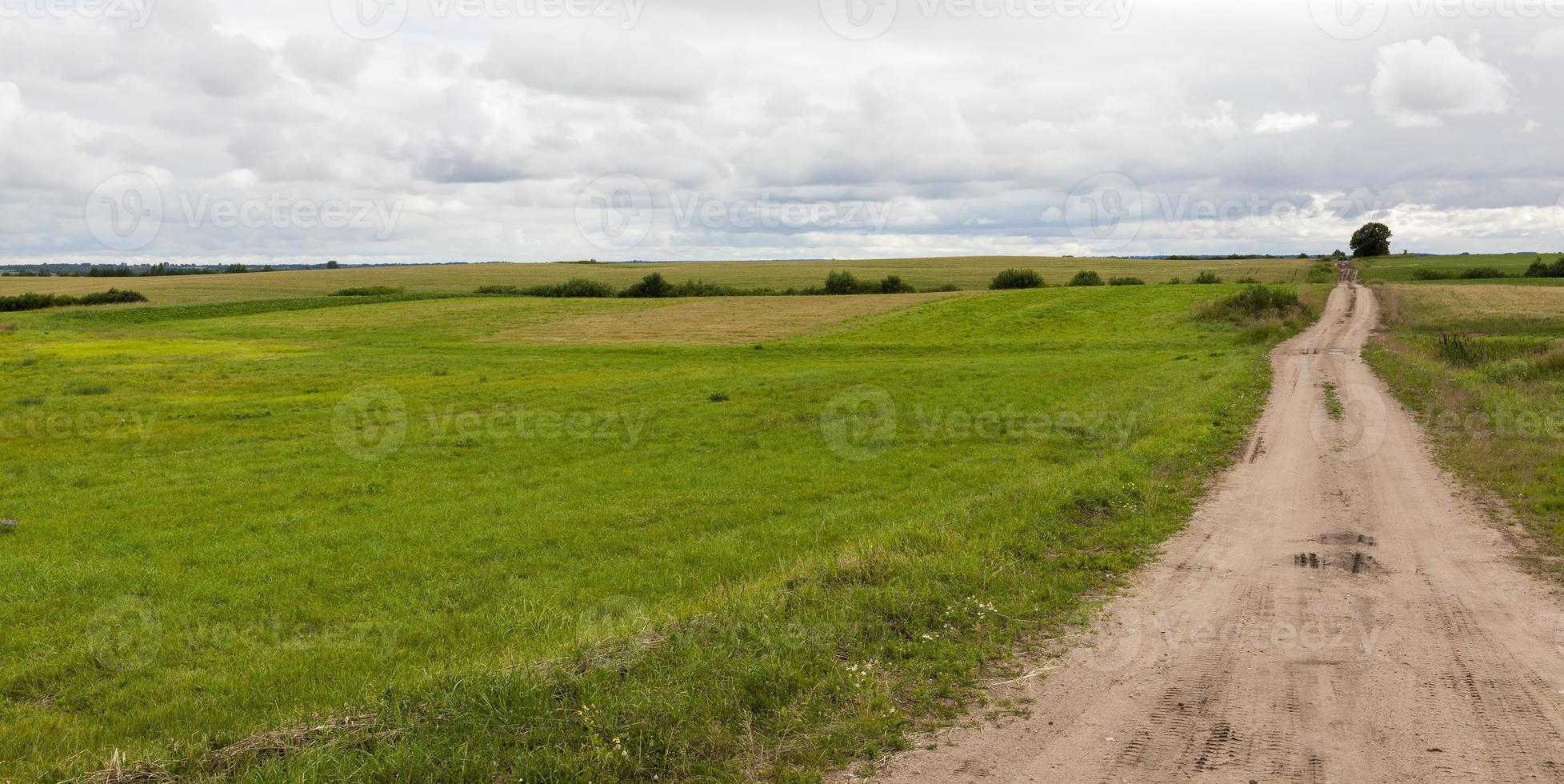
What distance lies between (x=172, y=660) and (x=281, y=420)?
20.6 m

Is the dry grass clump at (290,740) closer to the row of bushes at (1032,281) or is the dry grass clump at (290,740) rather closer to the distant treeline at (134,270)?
the row of bushes at (1032,281)

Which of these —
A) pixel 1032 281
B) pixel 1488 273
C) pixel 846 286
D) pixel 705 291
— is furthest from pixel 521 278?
pixel 1488 273

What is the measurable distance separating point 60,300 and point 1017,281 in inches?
4033

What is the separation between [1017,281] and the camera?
317 ft

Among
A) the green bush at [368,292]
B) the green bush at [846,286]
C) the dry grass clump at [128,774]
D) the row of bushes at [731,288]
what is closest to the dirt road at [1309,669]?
the dry grass clump at [128,774]

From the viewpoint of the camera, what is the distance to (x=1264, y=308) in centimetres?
5997

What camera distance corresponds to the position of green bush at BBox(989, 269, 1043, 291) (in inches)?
3780

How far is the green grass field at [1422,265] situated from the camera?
4141 inches

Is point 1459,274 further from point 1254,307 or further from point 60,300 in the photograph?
point 60,300

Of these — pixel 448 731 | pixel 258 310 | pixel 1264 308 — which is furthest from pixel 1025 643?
pixel 258 310

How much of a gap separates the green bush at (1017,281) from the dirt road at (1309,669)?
3361 inches

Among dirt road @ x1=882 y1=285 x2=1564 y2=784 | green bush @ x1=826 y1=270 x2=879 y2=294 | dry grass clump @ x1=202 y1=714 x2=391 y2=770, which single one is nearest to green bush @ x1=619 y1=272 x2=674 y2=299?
green bush @ x1=826 y1=270 x2=879 y2=294

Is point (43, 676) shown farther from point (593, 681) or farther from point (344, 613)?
point (593, 681)

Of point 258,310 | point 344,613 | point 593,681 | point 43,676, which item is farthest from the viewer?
point 258,310
